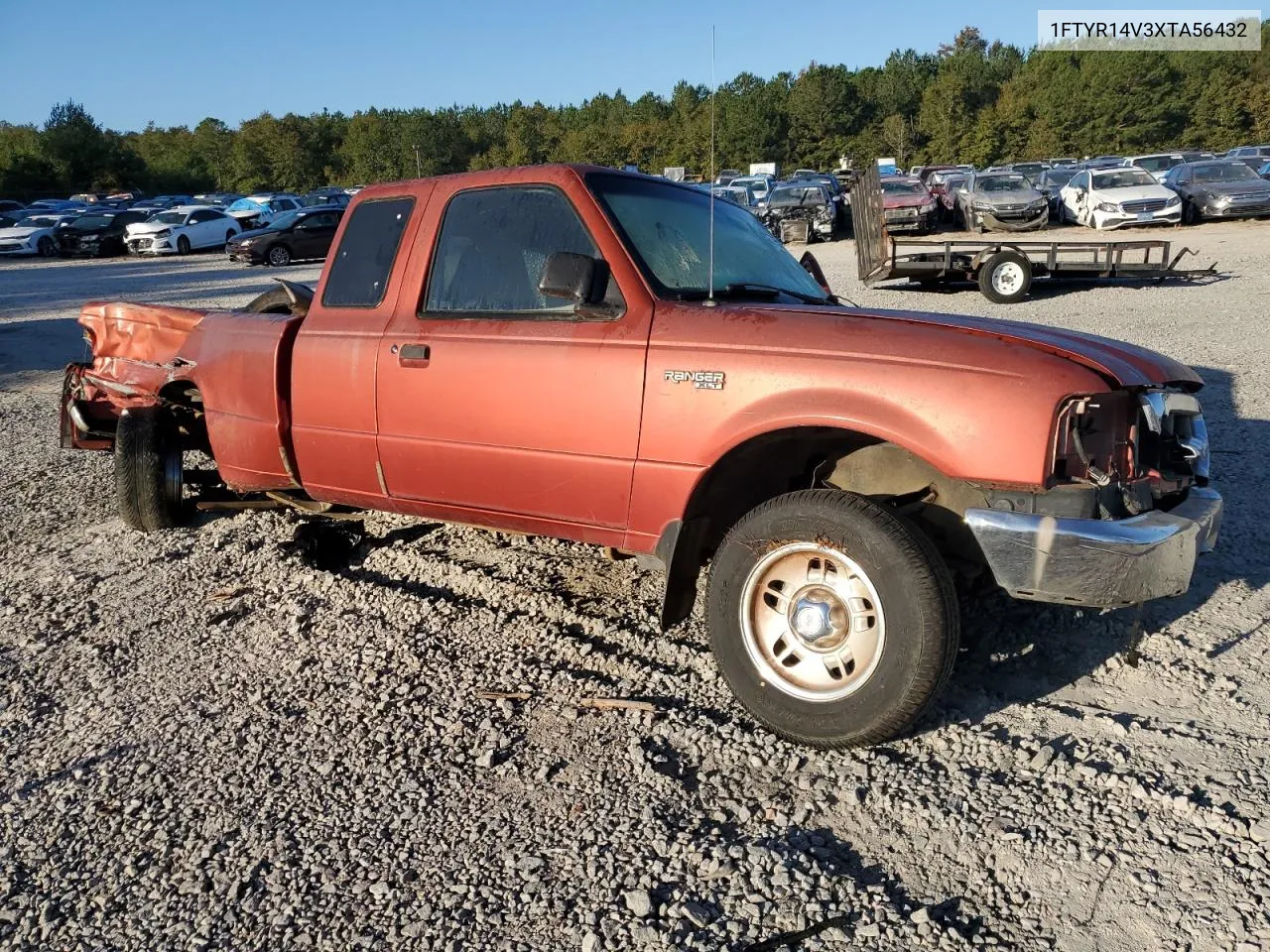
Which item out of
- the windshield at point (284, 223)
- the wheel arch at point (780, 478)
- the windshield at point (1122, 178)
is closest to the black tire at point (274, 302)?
the wheel arch at point (780, 478)

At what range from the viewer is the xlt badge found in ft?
11.0

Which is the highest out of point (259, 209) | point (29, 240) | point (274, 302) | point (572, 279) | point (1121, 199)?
point (259, 209)

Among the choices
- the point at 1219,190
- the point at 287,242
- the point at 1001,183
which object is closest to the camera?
the point at 1219,190

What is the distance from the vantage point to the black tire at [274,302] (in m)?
5.41

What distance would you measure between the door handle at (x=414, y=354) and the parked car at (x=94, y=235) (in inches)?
1328

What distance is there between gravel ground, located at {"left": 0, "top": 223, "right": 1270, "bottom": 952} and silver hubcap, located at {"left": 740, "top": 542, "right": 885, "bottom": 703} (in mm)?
250

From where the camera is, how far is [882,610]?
300cm

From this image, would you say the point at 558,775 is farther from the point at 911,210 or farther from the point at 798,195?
the point at 798,195

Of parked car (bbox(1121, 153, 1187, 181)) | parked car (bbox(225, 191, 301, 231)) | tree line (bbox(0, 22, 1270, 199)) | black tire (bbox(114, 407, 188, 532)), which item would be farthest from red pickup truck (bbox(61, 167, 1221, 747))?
tree line (bbox(0, 22, 1270, 199))

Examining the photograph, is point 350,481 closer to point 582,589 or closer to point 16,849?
point 582,589

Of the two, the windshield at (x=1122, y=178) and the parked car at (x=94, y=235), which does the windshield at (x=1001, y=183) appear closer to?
the windshield at (x=1122, y=178)

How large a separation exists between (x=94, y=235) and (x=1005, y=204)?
2902cm

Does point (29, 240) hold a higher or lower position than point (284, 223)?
lower

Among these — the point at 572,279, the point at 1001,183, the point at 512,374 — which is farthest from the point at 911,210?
the point at 572,279
